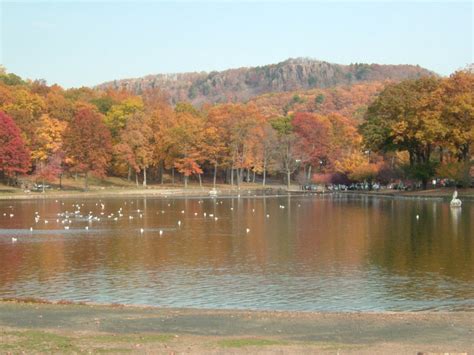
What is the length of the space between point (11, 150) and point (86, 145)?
42.3 feet

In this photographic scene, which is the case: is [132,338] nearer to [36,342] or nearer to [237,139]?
[36,342]

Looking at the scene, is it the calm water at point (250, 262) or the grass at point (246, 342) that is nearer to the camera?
the grass at point (246, 342)

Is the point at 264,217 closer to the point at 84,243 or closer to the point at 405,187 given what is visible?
the point at 84,243

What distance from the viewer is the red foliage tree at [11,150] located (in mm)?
97625

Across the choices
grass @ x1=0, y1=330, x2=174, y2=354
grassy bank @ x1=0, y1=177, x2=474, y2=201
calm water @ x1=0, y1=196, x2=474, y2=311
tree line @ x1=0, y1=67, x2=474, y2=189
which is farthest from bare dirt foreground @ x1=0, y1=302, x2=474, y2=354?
tree line @ x1=0, y1=67, x2=474, y2=189

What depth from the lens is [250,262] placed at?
30.4 metres

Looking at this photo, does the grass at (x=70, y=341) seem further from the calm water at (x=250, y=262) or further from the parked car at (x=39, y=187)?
the parked car at (x=39, y=187)

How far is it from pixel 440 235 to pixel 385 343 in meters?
27.7

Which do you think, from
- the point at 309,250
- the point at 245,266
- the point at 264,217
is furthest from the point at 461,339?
the point at 264,217

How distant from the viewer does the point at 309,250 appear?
34219mm

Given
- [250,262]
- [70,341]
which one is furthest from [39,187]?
[70,341]

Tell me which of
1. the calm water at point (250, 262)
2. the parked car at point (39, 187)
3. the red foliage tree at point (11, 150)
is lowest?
the calm water at point (250, 262)

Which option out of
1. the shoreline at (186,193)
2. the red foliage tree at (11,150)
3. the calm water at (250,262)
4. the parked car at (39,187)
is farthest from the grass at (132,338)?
the parked car at (39,187)

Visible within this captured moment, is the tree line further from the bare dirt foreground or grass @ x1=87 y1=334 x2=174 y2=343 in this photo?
grass @ x1=87 y1=334 x2=174 y2=343
